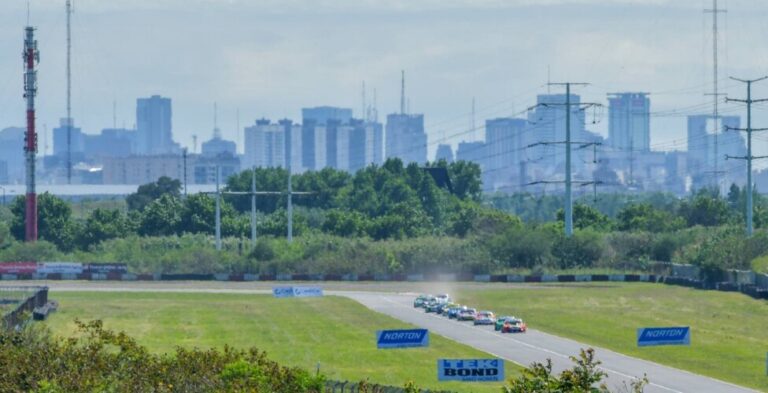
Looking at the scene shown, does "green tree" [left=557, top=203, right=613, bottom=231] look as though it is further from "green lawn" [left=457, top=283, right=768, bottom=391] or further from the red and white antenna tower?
the red and white antenna tower

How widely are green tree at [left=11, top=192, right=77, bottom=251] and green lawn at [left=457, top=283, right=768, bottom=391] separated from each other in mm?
69808

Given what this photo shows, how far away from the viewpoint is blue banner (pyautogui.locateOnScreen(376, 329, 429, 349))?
74.0 metres

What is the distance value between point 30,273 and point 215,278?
17.6m

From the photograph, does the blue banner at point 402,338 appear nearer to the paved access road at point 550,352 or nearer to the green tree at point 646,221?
the paved access road at point 550,352

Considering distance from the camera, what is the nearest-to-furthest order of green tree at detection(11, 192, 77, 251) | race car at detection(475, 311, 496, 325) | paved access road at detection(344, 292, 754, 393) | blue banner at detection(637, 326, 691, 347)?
paved access road at detection(344, 292, 754, 393)
blue banner at detection(637, 326, 691, 347)
race car at detection(475, 311, 496, 325)
green tree at detection(11, 192, 77, 251)

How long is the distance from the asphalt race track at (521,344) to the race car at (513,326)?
59cm

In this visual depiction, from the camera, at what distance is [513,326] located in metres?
90.6

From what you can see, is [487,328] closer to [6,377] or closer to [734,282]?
[734,282]

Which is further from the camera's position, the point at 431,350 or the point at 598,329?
the point at 598,329

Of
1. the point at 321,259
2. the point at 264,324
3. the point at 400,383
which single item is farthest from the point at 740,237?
the point at 400,383

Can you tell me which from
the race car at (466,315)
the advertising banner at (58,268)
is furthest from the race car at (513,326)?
the advertising banner at (58,268)

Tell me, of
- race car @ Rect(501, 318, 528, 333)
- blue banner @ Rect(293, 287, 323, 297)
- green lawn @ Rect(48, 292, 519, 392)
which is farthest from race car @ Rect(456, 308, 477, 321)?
blue banner @ Rect(293, 287, 323, 297)

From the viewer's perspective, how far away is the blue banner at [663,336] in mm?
76469

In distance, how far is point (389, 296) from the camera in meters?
129
